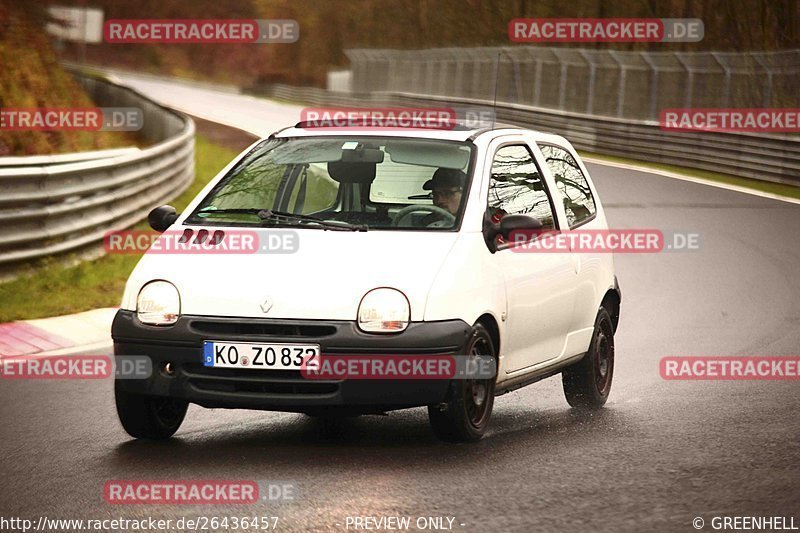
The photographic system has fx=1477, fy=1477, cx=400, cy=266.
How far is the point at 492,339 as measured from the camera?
7730 mm

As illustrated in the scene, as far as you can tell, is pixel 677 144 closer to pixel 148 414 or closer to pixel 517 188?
pixel 517 188

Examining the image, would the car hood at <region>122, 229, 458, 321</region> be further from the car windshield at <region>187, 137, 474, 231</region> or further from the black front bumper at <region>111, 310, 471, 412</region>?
the car windshield at <region>187, 137, 474, 231</region>

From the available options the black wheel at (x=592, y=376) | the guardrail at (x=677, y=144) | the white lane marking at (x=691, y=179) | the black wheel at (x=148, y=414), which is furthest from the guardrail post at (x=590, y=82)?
the black wheel at (x=148, y=414)

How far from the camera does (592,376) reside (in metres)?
9.19

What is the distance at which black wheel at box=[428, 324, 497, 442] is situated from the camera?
7289mm

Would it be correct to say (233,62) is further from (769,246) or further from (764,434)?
(764,434)

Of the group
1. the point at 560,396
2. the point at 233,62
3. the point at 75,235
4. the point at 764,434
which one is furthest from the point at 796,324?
the point at 233,62
